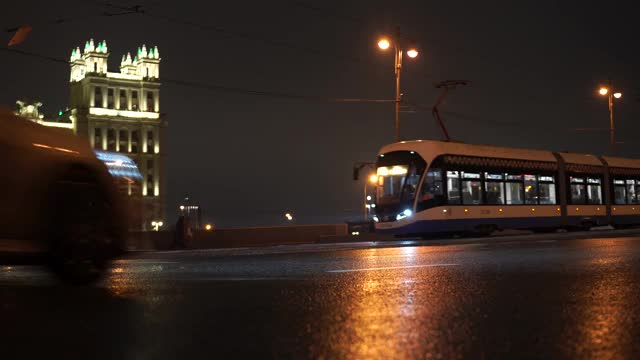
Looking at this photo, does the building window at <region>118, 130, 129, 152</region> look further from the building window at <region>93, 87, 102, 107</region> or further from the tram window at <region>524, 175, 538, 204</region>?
the tram window at <region>524, 175, 538, 204</region>

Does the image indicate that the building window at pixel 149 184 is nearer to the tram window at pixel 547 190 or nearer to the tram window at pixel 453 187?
the tram window at pixel 547 190

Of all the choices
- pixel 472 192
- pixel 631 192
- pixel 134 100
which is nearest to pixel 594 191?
pixel 631 192

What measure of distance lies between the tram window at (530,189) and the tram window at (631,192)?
26.9ft

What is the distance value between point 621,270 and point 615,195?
84.6 ft

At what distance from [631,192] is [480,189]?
12.3 metres

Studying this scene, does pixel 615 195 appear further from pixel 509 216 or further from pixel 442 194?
pixel 442 194

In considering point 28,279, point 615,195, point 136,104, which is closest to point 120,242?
point 28,279

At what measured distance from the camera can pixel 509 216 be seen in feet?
92.1

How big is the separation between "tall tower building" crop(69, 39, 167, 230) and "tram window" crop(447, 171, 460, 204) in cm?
11249

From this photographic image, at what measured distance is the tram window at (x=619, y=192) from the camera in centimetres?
3381

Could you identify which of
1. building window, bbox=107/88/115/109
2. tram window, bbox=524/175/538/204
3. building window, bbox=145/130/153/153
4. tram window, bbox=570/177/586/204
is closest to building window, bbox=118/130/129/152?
building window, bbox=145/130/153/153

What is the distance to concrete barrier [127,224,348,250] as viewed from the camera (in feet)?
94.5

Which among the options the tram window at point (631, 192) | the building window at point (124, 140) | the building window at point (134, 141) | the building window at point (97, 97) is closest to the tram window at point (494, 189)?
the tram window at point (631, 192)

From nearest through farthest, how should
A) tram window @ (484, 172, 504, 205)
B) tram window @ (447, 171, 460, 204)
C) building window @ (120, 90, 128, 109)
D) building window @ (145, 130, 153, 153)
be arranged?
tram window @ (447, 171, 460, 204) < tram window @ (484, 172, 504, 205) < building window @ (120, 90, 128, 109) < building window @ (145, 130, 153, 153)
